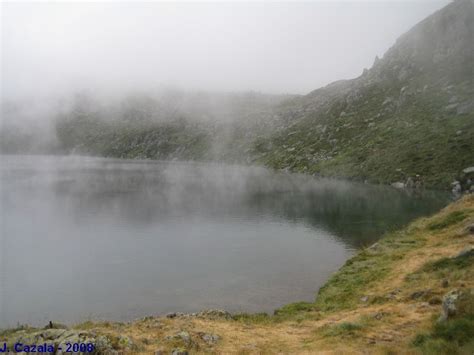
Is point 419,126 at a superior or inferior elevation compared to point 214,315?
superior

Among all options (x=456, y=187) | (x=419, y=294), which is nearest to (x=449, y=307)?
(x=419, y=294)

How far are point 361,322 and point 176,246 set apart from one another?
3999 centimetres

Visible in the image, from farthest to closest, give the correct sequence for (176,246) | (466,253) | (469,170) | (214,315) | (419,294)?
(469,170), (176,246), (214,315), (466,253), (419,294)

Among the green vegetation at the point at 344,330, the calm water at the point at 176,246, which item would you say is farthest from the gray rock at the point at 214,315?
the green vegetation at the point at 344,330

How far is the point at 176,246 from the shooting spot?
6006 centimetres

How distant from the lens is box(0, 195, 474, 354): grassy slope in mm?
20281

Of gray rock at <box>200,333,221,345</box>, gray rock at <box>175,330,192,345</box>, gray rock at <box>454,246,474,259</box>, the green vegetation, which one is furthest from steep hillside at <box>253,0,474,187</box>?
gray rock at <box>175,330,192,345</box>

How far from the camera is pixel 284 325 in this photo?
28.5m

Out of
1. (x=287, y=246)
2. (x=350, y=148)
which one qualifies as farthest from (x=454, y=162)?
(x=287, y=246)

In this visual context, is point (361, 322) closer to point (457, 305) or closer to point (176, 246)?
point (457, 305)

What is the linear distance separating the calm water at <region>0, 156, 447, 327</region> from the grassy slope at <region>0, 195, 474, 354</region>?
231 inches

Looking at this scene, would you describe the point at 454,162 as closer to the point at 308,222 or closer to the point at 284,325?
→ the point at 308,222

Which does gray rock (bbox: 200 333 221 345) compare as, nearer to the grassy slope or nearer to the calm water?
the grassy slope

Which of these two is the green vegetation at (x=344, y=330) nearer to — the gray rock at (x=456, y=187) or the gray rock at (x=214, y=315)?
the gray rock at (x=214, y=315)
